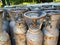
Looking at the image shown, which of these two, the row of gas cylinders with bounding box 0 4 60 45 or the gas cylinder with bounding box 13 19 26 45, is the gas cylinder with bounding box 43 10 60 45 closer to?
the row of gas cylinders with bounding box 0 4 60 45

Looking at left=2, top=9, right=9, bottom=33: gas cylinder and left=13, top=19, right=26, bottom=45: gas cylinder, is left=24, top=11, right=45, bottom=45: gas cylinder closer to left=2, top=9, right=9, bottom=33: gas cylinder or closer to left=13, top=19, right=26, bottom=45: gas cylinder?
left=13, top=19, right=26, bottom=45: gas cylinder

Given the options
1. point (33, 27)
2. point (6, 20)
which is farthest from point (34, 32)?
point (6, 20)

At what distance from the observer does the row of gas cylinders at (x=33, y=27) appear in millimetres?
1000

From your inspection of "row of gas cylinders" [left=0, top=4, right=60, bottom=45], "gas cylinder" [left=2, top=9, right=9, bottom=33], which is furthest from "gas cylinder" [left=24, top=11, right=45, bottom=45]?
"gas cylinder" [left=2, top=9, right=9, bottom=33]

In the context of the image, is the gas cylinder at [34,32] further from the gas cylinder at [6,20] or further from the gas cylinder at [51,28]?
the gas cylinder at [6,20]

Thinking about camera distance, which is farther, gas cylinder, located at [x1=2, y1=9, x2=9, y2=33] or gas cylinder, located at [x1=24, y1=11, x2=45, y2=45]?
gas cylinder, located at [x1=2, y1=9, x2=9, y2=33]

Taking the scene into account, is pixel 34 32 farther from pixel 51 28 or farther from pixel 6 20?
pixel 6 20

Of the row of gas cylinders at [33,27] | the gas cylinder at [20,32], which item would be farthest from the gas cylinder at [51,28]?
the gas cylinder at [20,32]

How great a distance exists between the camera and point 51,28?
103cm

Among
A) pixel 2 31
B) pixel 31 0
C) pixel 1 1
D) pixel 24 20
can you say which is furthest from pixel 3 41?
pixel 1 1

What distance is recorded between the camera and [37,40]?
1.02 metres

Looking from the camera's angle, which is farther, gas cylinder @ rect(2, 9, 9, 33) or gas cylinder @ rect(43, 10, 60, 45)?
gas cylinder @ rect(2, 9, 9, 33)

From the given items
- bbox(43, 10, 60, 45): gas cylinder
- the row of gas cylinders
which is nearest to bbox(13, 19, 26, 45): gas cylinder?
the row of gas cylinders

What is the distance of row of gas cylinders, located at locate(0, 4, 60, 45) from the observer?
1.00 meters
